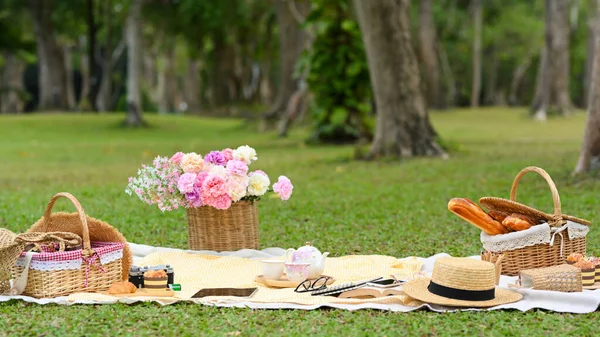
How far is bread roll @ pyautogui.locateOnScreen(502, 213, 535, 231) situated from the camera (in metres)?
5.41

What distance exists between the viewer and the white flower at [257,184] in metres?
6.32

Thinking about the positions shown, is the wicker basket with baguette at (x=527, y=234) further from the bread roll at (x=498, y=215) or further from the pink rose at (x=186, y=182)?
the pink rose at (x=186, y=182)

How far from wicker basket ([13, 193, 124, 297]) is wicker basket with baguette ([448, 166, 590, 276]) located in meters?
2.26

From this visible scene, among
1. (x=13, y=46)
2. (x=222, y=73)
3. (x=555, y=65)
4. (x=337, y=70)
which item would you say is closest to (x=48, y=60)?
(x=13, y=46)

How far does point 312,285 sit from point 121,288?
3.81 ft

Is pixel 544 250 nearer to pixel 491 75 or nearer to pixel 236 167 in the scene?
pixel 236 167

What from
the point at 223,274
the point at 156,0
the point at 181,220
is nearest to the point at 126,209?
the point at 181,220

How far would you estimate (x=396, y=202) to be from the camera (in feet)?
31.2

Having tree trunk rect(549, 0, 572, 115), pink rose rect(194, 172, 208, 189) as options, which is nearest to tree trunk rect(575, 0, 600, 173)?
pink rose rect(194, 172, 208, 189)

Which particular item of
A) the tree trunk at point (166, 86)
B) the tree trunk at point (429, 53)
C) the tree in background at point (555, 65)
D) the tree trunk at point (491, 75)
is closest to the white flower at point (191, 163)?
the tree in background at point (555, 65)

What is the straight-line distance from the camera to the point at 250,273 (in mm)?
5750

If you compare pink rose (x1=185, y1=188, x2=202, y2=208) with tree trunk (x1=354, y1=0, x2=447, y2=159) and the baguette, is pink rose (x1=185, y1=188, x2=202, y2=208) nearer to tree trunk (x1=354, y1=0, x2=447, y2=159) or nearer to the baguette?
the baguette

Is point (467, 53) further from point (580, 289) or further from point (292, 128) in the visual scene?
point (580, 289)

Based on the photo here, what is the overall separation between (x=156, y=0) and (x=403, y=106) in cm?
1922
